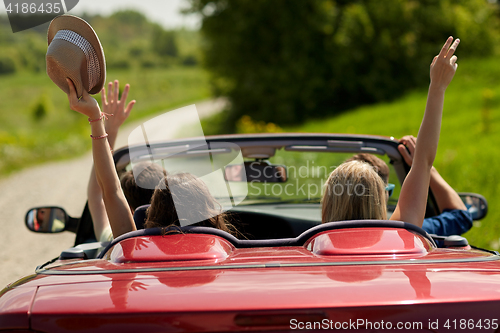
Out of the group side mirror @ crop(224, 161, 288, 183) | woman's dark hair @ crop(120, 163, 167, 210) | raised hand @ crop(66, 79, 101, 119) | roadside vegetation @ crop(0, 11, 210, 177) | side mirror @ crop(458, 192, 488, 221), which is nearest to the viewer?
raised hand @ crop(66, 79, 101, 119)

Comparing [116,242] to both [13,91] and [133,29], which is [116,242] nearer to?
[13,91]

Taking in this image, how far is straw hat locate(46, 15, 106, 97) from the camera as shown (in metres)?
1.86

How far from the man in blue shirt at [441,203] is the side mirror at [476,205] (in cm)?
18

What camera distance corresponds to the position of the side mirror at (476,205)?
311 cm

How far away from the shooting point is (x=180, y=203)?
6.53 feet

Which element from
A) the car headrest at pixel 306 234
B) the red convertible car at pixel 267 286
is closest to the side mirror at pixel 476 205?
the red convertible car at pixel 267 286

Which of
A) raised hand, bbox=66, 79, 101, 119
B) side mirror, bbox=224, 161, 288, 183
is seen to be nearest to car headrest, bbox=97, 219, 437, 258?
raised hand, bbox=66, 79, 101, 119

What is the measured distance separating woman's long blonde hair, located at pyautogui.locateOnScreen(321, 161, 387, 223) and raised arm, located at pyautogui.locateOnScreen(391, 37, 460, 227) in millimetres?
118

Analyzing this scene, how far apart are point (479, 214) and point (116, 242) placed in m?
2.36

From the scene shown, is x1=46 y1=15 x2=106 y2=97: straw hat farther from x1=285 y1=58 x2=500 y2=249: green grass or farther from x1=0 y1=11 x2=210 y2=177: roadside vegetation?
x1=0 y1=11 x2=210 y2=177: roadside vegetation

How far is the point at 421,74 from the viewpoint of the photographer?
19547mm

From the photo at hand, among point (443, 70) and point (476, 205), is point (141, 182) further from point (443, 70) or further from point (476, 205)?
point (476, 205)

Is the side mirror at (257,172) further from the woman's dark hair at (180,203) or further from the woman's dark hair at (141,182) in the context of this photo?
the woman's dark hair at (180,203)

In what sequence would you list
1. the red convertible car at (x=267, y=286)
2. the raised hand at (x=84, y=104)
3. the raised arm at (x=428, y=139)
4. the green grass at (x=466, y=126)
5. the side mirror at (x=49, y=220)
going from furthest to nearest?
1. the green grass at (x=466, y=126)
2. the side mirror at (x=49, y=220)
3. the raised arm at (x=428, y=139)
4. the raised hand at (x=84, y=104)
5. the red convertible car at (x=267, y=286)
